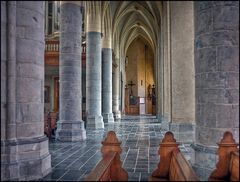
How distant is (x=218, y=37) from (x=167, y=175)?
248cm

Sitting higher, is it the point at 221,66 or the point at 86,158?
the point at 221,66

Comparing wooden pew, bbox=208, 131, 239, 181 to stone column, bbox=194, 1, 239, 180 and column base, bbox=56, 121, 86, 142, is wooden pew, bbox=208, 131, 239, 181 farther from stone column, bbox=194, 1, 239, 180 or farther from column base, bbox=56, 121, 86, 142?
column base, bbox=56, 121, 86, 142

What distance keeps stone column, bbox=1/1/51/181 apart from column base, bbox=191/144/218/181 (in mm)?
2695

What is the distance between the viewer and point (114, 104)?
23.1 metres

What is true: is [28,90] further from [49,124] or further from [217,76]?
[49,124]

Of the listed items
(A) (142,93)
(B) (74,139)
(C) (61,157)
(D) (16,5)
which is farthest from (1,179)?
(A) (142,93)

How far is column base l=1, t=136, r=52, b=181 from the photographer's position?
4.77 m

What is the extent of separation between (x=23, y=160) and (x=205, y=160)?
10.1ft

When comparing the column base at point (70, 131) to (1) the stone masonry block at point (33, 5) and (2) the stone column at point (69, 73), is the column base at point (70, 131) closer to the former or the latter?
(2) the stone column at point (69, 73)

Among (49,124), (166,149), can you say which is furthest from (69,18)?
(166,149)

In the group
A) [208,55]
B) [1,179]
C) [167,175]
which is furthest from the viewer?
[208,55]

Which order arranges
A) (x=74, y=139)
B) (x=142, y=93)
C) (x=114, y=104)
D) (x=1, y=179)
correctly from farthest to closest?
(x=142, y=93), (x=114, y=104), (x=74, y=139), (x=1, y=179)

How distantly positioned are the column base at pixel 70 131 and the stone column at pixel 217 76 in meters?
Result: 5.54

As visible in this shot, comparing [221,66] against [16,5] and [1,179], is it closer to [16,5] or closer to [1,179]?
[16,5]
